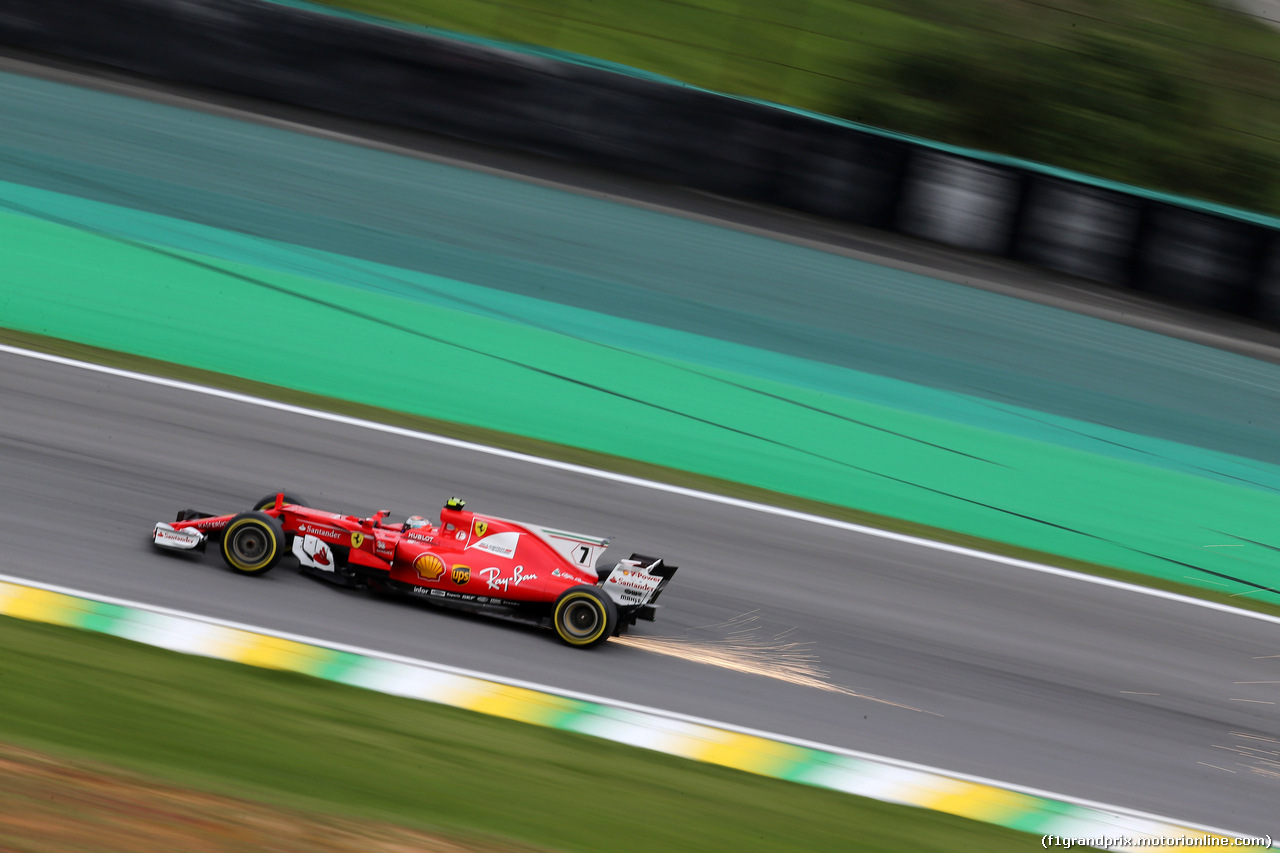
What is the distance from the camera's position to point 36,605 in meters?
6.55

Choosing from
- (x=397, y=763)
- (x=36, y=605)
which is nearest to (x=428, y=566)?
(x=397, y=763)

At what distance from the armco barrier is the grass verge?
12cm

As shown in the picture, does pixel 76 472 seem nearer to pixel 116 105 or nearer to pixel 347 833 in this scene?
pixel 347 833

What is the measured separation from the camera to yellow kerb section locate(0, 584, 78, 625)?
642 centimetres

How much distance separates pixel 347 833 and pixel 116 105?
12731mm

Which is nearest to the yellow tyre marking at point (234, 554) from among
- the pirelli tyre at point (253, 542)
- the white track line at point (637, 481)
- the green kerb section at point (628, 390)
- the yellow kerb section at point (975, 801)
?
the pirelli tyre at point (253, 542)

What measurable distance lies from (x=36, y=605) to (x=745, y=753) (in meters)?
3.96

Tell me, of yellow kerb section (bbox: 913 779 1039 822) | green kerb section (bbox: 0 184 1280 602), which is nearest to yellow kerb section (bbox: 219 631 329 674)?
yellow kerb section (bbox: 913 779 1039 822)

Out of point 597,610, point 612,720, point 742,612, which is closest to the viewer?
point 612,720

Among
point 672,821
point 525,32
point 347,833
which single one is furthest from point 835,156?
point 347,833

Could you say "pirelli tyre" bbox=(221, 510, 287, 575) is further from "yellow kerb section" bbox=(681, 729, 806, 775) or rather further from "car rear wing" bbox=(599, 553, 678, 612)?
"yellow kerb section" bbox=(681, 729, 806, 775)

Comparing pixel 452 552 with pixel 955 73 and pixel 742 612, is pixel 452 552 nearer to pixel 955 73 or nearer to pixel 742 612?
pixel 742 612

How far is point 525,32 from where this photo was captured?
17156 mm

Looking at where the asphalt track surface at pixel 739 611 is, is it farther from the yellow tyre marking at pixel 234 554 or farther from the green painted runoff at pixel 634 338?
the green painted runoff at pixel 634 338
